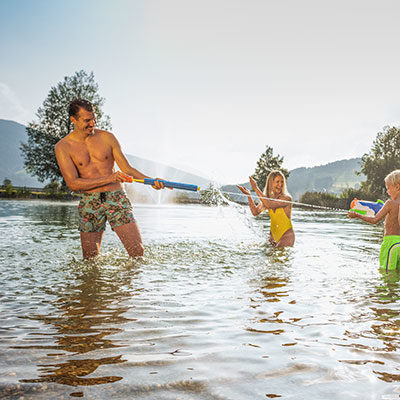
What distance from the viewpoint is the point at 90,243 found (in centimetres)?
614

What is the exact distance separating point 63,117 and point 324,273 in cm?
5363

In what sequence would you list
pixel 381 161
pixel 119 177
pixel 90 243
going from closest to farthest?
pixel 119 177
pixel 90 243
pixel 381 161

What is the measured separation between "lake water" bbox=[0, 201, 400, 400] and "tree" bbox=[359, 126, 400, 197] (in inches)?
2819

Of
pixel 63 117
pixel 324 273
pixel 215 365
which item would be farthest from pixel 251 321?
pixel 63 117

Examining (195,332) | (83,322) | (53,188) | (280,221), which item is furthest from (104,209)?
(53,188)

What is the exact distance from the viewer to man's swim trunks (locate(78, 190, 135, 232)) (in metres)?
5.98

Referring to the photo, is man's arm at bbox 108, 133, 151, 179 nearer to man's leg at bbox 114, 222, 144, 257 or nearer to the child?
man's leg at bbox 114, 222, 144, 257

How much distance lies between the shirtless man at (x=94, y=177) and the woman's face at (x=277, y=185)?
3703mm

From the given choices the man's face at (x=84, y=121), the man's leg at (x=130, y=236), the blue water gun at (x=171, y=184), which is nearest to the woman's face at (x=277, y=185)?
the blue water gun at (x=171, y=184)

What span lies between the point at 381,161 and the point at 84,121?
7560 cm

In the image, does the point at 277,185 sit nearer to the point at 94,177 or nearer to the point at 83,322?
the point at 94,177

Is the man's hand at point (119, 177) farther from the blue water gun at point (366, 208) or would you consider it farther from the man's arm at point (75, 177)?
the blue water gun at point (366, 208)

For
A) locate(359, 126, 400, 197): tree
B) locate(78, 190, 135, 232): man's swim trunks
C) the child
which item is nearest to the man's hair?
locate(78, 190, 135, 232): man's swim trunks

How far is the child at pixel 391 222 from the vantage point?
6066mm
